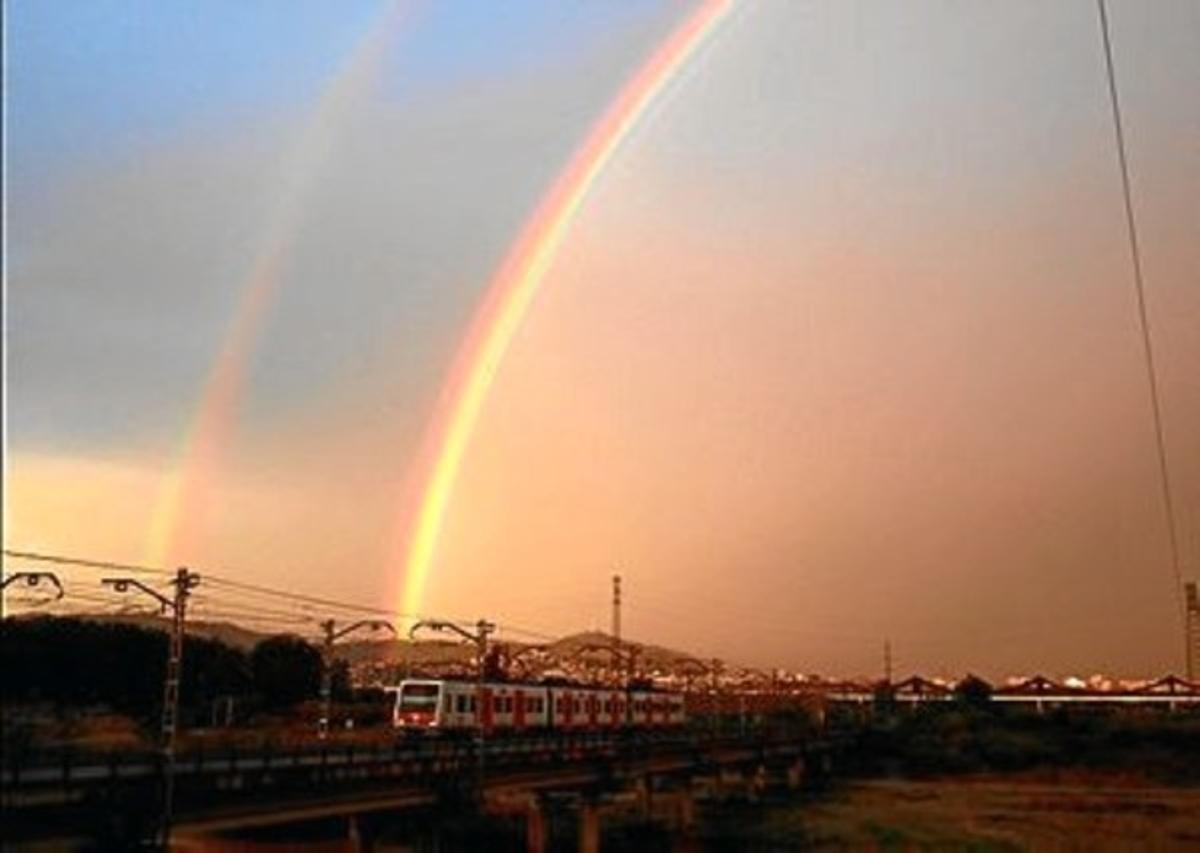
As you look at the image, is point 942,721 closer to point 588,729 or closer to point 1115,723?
point 1115,723

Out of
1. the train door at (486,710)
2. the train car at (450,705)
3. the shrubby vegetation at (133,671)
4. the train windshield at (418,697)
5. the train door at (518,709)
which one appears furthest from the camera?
the shrubby vegetation at (133,671)

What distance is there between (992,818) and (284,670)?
202ft

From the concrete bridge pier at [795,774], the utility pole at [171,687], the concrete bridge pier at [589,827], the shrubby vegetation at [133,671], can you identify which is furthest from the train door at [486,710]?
the concrete bridge pier at [795,774]

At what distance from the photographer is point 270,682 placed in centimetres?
12025

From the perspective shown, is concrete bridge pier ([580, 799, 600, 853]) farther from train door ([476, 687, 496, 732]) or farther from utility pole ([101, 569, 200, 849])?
utility pole ([101, 569, 200, 849])

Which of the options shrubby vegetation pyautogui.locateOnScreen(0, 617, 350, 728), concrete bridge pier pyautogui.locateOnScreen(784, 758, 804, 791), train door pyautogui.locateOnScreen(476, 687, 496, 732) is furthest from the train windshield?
concrete bridge pier pyautogui.locateOnScreen(784, 758, 804, 791)

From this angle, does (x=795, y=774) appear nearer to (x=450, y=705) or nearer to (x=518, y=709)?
(x=518, y=709)

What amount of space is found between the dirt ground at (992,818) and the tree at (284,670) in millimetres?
44705

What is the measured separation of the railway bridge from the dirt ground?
26.9 ft

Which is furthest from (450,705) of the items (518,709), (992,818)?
(992,818)

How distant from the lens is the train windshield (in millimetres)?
73062

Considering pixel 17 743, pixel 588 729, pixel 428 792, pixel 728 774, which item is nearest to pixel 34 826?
pixel 17 743

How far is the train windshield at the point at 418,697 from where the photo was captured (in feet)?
240

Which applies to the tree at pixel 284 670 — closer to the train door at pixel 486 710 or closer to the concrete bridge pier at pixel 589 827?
the train door at pixel 486 710
